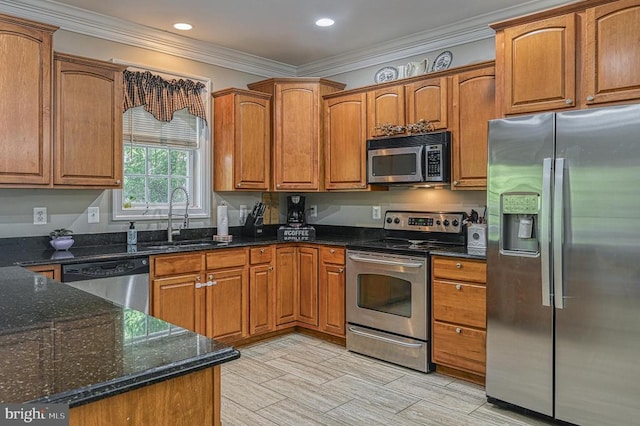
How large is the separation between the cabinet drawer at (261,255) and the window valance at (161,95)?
135 cm

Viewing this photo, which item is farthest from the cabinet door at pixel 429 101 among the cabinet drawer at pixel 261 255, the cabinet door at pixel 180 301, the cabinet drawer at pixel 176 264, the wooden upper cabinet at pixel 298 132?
the cabinet door at pixel 180 301

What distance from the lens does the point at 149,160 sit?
4188mm

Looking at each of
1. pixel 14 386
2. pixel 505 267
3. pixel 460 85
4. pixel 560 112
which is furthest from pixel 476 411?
pixel 14 386

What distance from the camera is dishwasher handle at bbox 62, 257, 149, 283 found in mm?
2992

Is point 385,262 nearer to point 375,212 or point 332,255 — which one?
point 332,255

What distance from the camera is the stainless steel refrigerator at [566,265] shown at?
243 cm

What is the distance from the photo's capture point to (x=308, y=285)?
432cm

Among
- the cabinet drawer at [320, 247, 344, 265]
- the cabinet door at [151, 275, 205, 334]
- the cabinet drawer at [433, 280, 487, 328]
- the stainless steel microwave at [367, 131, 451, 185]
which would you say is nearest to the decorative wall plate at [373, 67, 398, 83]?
the stainless steel microwave at [367, 131, 451, 185]

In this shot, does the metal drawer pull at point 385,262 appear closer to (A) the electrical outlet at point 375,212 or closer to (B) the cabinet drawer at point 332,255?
(B) the cabinet drawer at point 332,255

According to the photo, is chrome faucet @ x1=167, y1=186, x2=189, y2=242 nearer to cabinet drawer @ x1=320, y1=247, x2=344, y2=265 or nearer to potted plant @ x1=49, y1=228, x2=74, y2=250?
potted plant @ x1=49, y1=228, x2=74, y2=250

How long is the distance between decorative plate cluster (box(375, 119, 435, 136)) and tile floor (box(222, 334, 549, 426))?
1849 millimetres

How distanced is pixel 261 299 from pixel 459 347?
1.72 m

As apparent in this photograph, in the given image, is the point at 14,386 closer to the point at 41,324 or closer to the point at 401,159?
the point at 41,324

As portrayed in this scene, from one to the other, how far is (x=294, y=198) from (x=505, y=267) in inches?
102
